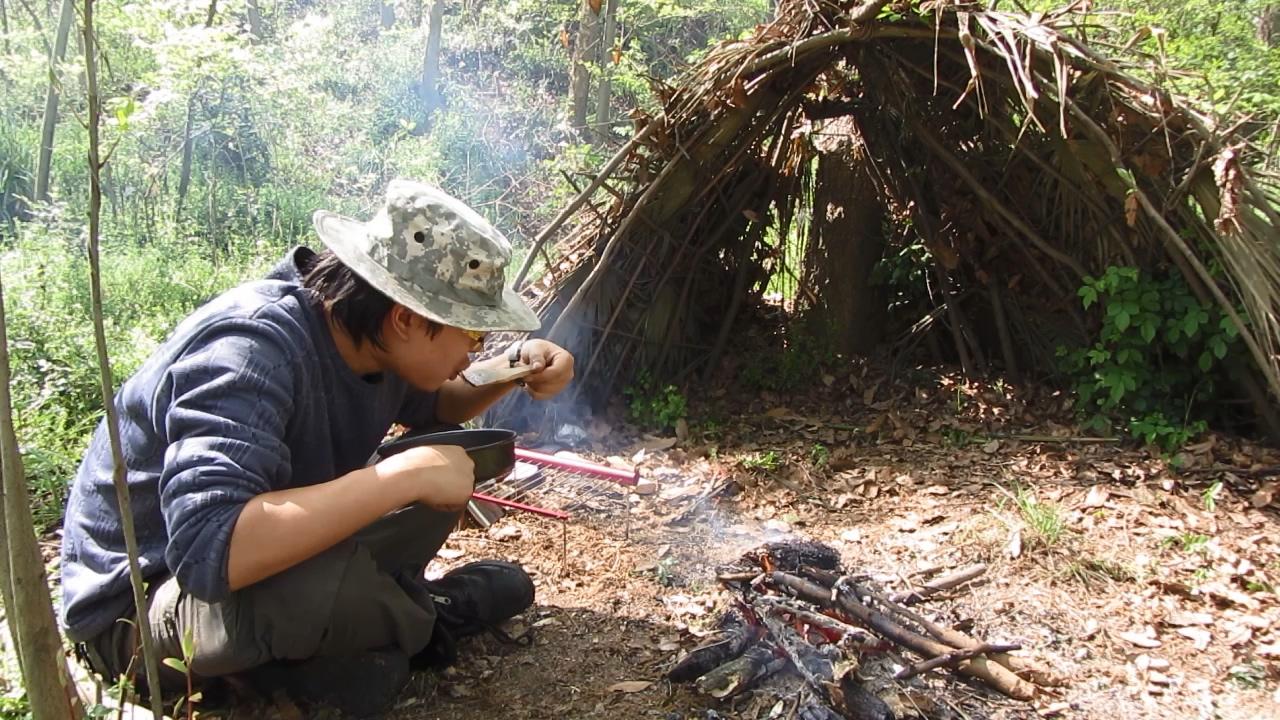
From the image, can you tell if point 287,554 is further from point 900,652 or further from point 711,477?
point 711,477

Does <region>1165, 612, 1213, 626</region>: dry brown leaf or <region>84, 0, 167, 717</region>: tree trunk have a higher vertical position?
<region>84, 0, 167, 717</region>: tree trunk

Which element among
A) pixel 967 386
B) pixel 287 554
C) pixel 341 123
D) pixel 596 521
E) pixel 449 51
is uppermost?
pixel 449 51

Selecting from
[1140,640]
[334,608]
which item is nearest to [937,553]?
[1140,640]

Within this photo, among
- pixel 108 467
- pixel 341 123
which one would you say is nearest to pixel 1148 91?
pixel 108 467

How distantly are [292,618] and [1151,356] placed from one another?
381 cm

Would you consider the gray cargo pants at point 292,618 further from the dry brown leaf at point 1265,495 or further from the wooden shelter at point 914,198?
the dry brown leaf at point 1265,495

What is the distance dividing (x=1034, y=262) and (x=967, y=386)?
0.73 meters

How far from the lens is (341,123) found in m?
11.5

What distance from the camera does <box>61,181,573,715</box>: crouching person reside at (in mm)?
1761

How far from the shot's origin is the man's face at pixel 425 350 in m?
2.05

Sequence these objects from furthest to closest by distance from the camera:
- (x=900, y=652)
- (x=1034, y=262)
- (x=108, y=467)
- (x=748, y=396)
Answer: (x=748, y=396) < (x=1034, y=262) < (x=900, y=652) < (x=108, y=467)

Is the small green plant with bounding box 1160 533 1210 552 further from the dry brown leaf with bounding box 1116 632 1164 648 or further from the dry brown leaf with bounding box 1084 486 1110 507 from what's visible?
the dry brown leaf with bounding box 1116 632 1164 648

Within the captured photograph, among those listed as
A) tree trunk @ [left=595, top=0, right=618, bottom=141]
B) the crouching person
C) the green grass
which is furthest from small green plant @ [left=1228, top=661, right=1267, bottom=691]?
tree trunk @ [left=595, top=0, right=618, bottom=141]

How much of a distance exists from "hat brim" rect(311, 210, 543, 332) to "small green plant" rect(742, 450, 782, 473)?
2.13 metres
